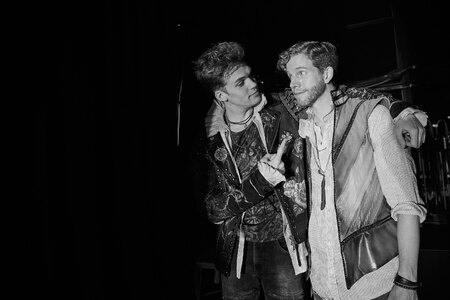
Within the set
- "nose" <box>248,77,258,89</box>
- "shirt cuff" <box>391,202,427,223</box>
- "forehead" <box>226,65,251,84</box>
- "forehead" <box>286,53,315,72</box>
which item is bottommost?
"shirt cuff" <box>391,202,427,223</box>

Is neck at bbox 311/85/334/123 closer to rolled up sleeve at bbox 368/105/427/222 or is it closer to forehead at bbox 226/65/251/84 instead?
rolled up sleeve at bbox 368/105/427/222

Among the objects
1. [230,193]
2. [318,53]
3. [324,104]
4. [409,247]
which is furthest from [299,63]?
[409,247]

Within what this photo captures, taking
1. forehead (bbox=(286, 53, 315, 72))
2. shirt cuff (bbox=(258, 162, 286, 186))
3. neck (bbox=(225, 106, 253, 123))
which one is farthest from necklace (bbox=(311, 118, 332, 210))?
neck (bbox=(225, 106, 253, 123))

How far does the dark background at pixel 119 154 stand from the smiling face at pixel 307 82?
0.73 metres

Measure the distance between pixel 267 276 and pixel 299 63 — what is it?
1031 mm

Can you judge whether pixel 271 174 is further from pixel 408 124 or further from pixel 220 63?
pixel 220 63

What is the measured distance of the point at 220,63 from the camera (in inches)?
78.6

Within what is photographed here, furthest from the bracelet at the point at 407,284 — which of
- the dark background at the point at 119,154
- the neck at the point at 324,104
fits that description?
the dark background at the point at 119,154

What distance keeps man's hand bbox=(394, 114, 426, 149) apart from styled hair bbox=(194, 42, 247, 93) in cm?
100

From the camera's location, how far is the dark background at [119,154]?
57.7 inches

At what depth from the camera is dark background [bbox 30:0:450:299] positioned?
4.81 feet

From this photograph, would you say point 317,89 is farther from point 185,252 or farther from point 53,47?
point 185,252

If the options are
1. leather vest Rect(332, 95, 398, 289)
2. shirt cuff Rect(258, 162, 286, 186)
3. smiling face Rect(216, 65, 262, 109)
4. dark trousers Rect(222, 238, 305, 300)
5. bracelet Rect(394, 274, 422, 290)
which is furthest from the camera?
smiling face Rect(216, 65, 262, 109)

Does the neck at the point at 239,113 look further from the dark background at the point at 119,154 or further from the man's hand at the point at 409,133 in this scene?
the man's hand at the point at 409,133
